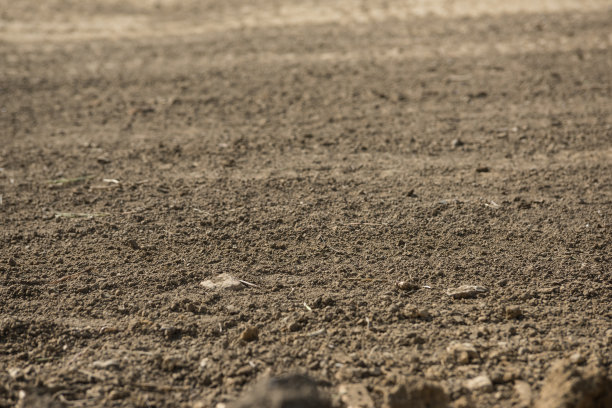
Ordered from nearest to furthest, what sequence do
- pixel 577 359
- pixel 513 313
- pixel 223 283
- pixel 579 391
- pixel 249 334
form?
pixel 579 391
pixel 577 359
pixel 249 334
pixel 513 313
pixel 223 283

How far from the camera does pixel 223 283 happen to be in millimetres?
3387

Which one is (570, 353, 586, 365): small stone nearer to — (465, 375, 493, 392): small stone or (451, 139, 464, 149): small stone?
(465, 375, 493, 392): small stone

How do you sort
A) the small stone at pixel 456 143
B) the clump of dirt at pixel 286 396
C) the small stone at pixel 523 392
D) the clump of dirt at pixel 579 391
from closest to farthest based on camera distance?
the clump of dirt at pixel 286 396 → the clump of dirt at pixel 579 391 → the small stone at pixel 523 392 → the small stone at pixel 456 143

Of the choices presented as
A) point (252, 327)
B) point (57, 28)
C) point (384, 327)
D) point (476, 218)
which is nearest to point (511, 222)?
point (476, 218)

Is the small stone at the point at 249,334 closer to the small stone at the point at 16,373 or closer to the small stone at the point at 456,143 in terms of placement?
the small stone at the point at 16,373

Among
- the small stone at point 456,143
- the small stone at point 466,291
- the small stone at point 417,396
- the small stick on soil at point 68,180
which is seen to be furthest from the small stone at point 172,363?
the small stone at point 456,143

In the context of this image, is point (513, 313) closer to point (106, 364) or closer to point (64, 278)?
point (106, 364)

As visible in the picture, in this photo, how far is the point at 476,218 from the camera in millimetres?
4000

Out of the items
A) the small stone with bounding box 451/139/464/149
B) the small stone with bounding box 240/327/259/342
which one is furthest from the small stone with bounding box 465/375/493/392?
the small stone with bounding box 451/139/464/149

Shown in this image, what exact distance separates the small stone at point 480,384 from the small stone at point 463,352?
113 mm

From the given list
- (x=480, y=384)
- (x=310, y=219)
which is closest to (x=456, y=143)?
(x=310, y=219)

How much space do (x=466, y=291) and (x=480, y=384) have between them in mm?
697

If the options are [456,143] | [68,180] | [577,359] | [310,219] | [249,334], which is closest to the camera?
[577,359]

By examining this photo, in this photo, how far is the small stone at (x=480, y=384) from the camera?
2627 millimetres
